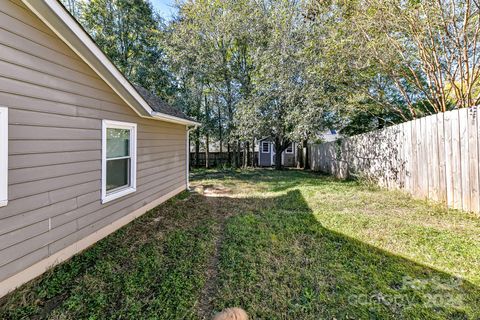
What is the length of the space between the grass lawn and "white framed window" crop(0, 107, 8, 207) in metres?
1.00

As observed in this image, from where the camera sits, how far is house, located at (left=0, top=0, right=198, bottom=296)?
2.32 m

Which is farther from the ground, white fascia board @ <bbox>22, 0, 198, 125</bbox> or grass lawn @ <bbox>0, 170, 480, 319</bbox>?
white fascia board @ <bbox>22, 0, 198, 125</bbox>

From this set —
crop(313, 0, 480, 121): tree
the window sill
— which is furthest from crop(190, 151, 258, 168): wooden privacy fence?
the window sill

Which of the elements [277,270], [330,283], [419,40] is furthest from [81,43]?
[419,40]

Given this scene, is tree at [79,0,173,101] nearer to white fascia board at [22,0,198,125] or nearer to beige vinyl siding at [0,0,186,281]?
white fascia board at [22,0,198,125]

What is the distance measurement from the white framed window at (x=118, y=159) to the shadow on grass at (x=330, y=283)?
7.39 feet

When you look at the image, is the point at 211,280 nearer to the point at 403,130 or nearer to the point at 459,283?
the point at 459,283

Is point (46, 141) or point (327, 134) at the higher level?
point (327, 134)

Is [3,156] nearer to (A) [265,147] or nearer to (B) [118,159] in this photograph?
(B) [118,159]

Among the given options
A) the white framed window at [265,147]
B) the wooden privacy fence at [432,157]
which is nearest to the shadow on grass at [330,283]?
the wooden privacy fence at [432,157]

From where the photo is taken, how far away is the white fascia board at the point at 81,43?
2502mm

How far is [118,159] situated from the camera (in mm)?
4270

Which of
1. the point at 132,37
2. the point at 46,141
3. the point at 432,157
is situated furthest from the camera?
the point at 132,37

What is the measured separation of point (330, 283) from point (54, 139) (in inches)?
146
